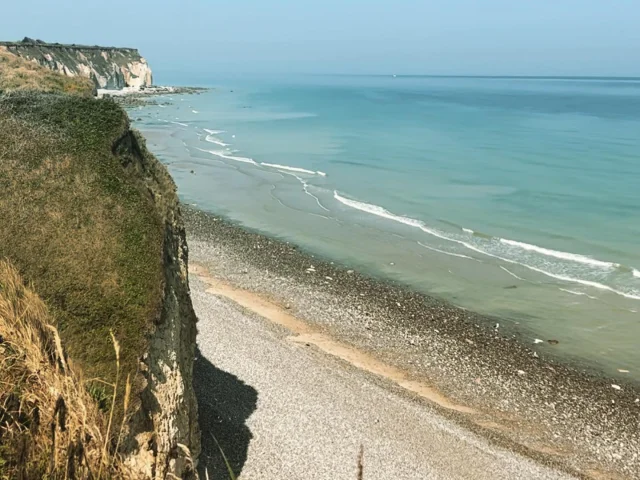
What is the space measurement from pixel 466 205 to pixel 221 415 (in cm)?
2742

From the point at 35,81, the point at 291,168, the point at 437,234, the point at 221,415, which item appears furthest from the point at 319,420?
the point at 291,168

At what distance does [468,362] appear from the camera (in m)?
17.7

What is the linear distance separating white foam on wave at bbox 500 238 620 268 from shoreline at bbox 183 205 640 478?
9146 millimetres

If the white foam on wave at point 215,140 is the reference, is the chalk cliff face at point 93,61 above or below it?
above

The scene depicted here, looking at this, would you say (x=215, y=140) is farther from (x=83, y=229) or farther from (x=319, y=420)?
(x=83, y=229)

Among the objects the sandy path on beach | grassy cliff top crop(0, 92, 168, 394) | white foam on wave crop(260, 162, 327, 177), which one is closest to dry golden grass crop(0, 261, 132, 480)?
grassy cliff top crop(0, 92, 168, 394)

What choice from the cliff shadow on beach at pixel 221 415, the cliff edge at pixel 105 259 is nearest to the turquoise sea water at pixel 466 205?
the cliff shadow on beach at pixel 221 415

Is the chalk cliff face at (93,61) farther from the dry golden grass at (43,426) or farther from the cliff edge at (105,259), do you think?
the dry golden grass at (43,426)

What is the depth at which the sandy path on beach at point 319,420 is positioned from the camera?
11680 millimetres

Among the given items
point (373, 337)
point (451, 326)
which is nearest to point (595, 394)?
point (451, 326)

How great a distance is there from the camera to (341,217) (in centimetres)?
3438

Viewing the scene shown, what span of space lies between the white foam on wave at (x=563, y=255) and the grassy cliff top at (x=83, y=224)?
76.2ft

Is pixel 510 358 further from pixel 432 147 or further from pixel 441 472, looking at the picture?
pixel 432 147

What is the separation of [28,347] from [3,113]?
6.87 meters
